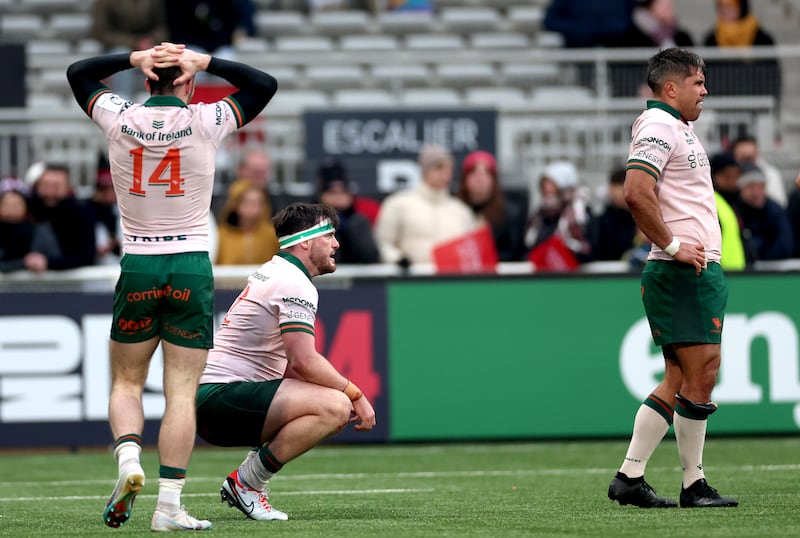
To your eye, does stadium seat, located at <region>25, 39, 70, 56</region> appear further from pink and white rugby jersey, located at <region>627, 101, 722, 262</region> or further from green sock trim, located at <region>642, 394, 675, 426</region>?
green sock trim, located at <region>642, 394, 675, 426</region>

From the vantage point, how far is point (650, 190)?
24.1 feet

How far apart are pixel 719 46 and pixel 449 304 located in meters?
6.72

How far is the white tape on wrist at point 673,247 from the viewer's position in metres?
7.39

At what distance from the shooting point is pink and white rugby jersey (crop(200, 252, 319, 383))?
7176mm

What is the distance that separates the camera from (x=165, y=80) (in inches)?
270

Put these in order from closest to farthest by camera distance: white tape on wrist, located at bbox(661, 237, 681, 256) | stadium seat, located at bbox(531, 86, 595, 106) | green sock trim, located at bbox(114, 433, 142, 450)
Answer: green sock trim, located at bbox(114, 433, 142, 450) → white tape on wrist, located at bbox(661, 237, 681, 256) → stadium seat, located at bbox(531, 86, 595, 106)

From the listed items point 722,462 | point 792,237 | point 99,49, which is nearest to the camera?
point 722,462

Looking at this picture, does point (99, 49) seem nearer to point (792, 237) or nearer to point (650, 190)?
point (792, 237)

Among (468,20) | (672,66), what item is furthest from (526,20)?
(672,66)

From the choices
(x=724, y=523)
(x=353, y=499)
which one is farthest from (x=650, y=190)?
(x=353, y=499)

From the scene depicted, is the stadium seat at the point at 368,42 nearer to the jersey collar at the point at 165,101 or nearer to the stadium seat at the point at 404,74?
the stadium seat at the point at 404,74

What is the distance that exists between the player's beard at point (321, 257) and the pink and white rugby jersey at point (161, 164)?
0.64 meters

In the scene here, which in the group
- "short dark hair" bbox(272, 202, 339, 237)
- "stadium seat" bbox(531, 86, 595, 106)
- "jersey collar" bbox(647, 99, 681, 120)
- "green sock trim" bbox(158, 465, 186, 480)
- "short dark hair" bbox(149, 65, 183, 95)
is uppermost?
"short dark hair" bbox(149, 65, 183, 95)

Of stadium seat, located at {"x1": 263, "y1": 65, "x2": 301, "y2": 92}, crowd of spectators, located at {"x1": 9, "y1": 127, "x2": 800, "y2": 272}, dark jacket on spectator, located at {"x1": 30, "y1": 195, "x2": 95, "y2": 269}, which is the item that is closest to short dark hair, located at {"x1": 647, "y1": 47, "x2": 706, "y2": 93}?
crowd of spectators, located at {"x1": 9, "y1": 127, "x2": 800, "y2": 272}
